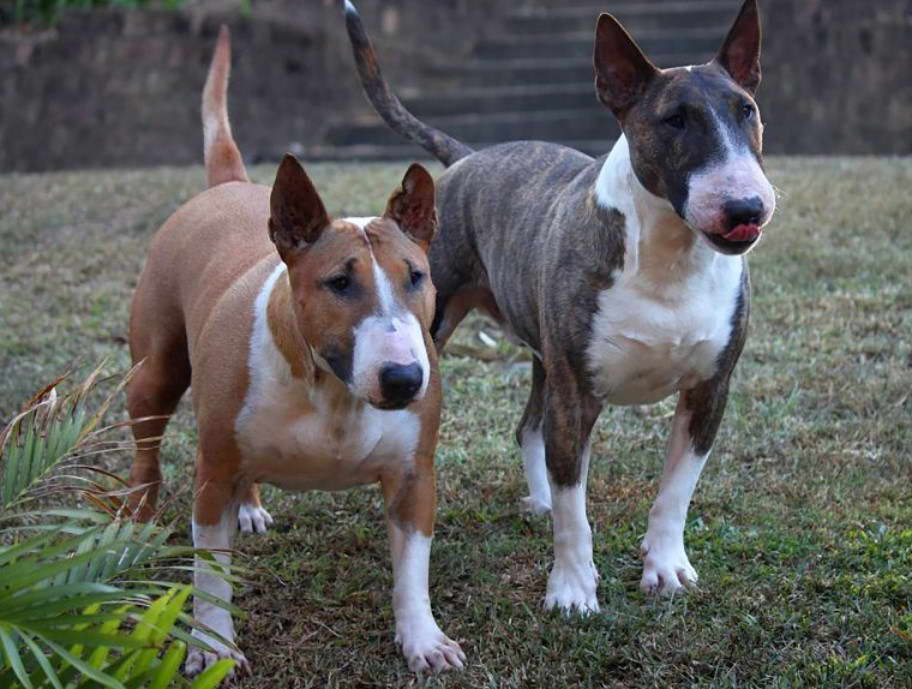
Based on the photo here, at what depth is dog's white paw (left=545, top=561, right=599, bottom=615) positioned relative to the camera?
3820mm

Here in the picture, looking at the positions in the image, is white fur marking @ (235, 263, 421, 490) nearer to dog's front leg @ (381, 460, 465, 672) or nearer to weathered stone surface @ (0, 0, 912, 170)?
dog's front leg @ (381, 460, 465, 672)

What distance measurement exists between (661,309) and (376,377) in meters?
1.02

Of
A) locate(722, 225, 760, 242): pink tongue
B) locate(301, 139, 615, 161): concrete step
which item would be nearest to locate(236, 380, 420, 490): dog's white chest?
locate(722, 225, 760, 242): pink tongue

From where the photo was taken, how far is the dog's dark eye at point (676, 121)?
352 cm

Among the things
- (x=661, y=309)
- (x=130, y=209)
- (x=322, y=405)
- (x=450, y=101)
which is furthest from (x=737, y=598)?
(x=450, y=101)

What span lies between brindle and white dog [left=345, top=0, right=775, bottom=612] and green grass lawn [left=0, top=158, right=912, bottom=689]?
0.84ft

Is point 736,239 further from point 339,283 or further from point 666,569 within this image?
point 666,569

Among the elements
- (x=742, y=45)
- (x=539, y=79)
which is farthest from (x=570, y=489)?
(x=539, y=79)

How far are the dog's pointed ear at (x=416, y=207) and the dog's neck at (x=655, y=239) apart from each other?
579mm

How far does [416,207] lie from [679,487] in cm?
121

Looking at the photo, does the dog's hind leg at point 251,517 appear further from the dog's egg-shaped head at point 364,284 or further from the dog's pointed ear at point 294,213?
the dog's pointed ear at point 294,213

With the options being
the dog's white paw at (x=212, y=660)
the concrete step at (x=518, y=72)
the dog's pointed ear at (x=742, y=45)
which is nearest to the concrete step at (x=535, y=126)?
the concrete step at (x=518, y=72)

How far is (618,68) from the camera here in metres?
3.79

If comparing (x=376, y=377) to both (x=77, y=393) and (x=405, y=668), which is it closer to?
(x=77, y=393)
